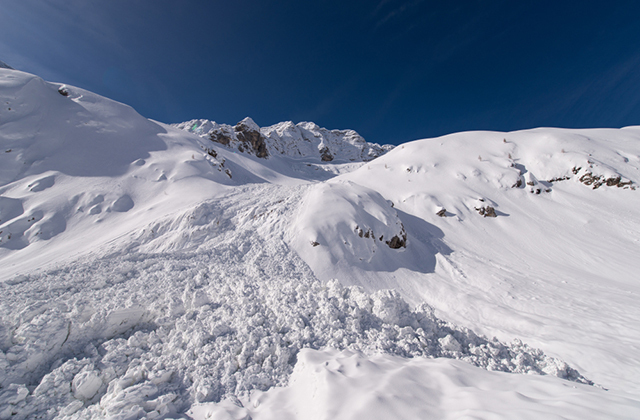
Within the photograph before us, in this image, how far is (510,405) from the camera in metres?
2.45

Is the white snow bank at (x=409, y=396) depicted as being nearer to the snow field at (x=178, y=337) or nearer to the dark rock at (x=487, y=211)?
the snow field at (x=178, y=337)

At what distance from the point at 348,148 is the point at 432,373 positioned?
84.1 m

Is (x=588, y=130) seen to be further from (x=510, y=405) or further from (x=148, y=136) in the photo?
(x=148, y=136)

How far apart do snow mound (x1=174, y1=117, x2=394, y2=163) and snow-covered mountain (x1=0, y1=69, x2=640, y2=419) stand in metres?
22.8

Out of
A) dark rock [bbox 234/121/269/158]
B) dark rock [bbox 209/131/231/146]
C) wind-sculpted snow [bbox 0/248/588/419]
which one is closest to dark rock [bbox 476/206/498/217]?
wind-sculpted snow [bbox 0/248/588/419]

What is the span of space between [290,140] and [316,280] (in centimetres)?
7041

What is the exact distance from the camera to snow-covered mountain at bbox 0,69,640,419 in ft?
10.9

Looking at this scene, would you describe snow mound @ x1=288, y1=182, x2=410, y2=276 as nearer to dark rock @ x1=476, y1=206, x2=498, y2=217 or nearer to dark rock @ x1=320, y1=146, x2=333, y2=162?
dark rock @ x1=476, y1=206, x2=498, y2=217

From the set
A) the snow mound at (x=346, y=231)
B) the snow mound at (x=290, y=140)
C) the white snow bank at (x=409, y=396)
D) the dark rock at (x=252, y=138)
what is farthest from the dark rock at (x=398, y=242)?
the dark rock at (x=252, y=138)

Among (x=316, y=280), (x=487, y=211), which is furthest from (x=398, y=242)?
(x=487, y=211)

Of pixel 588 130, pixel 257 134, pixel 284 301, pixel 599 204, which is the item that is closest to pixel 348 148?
pixel 257 134

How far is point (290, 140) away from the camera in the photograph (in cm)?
7288

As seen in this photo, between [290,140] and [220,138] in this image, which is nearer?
[220,138]

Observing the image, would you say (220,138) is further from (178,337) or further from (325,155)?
(178,337)
